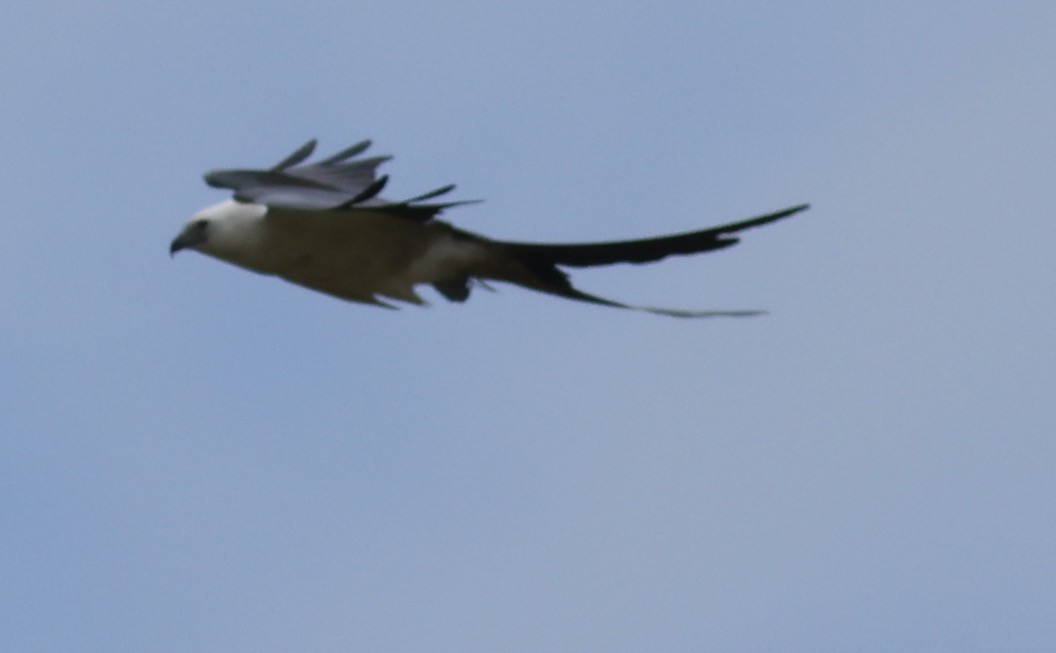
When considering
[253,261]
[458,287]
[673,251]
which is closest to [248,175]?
[253,261]

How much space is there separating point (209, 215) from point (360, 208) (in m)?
0.50

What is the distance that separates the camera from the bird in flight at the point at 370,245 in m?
5.42

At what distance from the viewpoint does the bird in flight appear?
17.8 feet

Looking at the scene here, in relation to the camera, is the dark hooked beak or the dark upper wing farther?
the dark hooked beak

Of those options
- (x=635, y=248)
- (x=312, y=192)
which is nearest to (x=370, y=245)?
(x=312, y=192)

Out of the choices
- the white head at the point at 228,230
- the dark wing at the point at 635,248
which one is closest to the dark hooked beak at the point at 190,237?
the white head at the point at 228,230

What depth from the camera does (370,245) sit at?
5621 mm

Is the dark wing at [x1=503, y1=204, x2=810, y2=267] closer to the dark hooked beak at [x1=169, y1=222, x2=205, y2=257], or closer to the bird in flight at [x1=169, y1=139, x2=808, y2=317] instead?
the bird in flight at [x1=169, y1=139, x2=808, y2=317]

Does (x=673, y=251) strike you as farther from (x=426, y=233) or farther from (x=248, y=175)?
(x=248, y=175)

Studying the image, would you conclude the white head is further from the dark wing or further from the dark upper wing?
the dark wing

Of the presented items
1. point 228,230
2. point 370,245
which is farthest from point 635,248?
point 228,230

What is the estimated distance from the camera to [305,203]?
523 centimetres

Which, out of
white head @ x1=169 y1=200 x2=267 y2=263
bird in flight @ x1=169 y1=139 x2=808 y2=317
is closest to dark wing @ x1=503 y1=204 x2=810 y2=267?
bird in flight @ x1=169 y1=139 x2=808 y2=317

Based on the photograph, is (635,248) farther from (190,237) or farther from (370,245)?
(190,237)
